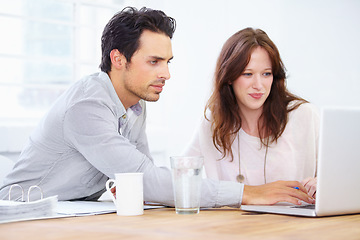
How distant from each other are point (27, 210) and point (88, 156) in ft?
1.27

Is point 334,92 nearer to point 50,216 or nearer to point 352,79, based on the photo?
point 352,79

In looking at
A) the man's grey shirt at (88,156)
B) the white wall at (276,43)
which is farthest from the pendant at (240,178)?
the white wall at (276,43)

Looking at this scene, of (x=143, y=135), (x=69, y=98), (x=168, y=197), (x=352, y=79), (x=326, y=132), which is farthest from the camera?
(x=352, y=79)

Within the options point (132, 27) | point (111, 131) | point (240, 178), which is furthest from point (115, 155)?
point (240, 178)

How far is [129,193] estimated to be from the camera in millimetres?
1288

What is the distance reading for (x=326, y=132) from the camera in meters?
1.15

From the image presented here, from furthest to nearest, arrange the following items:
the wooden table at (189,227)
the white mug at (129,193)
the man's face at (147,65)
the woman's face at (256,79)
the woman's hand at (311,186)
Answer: the woman's face at (256,79) → the man's face at (147,65) → the woman's hand at (311,186) → the white mug at (129,193) → the wooden table at (189,227)

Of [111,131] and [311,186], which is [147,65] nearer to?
[111,131]

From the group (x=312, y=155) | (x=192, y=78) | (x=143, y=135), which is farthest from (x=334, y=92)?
(x=143, y=135)

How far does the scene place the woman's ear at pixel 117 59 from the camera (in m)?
2.01

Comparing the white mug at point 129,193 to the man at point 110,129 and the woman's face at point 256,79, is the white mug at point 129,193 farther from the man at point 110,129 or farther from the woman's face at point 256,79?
the woman's face at point 256,79

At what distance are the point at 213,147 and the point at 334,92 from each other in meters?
1.59

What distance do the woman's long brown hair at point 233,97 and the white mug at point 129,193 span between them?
92 centimetres

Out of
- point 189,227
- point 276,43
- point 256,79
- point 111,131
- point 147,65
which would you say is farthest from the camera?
point 276,43
